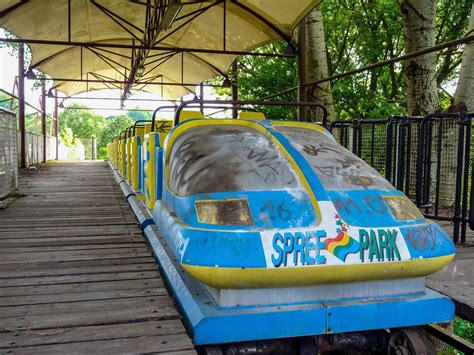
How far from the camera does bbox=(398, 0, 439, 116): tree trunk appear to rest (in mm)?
6516

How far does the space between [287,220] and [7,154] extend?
16.3ft

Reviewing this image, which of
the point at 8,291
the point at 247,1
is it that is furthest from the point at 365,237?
the point at 247,1

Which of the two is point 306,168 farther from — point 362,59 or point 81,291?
point 362,59

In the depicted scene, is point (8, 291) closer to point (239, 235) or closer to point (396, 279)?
point (239, 235)

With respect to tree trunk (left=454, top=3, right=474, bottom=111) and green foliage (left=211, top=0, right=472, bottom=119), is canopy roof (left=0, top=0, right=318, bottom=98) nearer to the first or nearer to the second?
green foliage (left=211, top=0, right=472, bottom=119)

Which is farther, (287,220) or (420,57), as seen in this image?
(420,57)

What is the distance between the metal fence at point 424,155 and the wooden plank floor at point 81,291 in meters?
2.55

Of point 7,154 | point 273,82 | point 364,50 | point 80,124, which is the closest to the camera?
point 7,154

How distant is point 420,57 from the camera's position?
663 centimetres

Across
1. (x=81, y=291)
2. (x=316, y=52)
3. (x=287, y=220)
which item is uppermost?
(x=316, y=52)

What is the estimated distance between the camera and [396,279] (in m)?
2.14

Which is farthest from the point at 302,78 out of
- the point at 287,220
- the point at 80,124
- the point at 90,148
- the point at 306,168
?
the point at 80,124

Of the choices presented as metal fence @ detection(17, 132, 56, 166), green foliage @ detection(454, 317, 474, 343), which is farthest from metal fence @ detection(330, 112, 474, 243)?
metal fence @ detection(17, 132, 56, 166)

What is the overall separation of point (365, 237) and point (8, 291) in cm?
195
